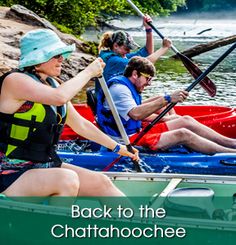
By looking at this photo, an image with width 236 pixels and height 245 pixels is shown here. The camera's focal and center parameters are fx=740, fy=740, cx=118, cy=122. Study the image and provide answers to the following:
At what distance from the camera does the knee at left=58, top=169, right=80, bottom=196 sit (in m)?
3.49

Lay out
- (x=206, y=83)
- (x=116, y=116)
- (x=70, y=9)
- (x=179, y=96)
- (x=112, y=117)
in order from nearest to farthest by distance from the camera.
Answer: (x=116, y=116) < (x=179, y=96) < (x=112, y=117) < (x=206, y=83) < (x=70, y=9)

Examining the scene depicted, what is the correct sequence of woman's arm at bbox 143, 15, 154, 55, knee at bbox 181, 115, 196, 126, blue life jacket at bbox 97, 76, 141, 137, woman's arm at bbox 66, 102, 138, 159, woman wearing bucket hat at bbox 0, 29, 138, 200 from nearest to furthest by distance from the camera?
woman wearing bucket hat at bbox 0, 29, 138, 200, woman's arm at bbox 66, 102, 138, 159, blue life jacket at bbox 97, 76, 141, 137, knee at bbox 181, 115, 196, 126, woman's arm at bbox 143, 15, 154, 55

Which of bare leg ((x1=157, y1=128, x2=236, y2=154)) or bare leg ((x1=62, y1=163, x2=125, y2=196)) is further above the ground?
bare leg ((x1=62, y1=163, x2=125, y2=196))

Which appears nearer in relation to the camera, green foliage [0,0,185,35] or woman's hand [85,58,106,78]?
woman's hand [85,58,106,78]

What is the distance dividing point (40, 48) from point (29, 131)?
1.32ft

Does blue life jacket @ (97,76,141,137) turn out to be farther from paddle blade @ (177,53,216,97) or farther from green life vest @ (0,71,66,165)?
green life vest @ (0,71,66,165)

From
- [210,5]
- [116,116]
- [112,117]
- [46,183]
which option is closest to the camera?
[46,183]

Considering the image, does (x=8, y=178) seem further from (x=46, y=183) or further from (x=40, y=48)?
(x=40, y=48)

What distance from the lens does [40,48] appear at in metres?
3.56

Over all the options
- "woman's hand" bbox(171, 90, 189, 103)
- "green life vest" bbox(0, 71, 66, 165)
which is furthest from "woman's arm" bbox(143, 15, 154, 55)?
"green life vest" bbox(0, 71, 66, 165)

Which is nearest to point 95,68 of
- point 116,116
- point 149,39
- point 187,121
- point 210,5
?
point 116,116

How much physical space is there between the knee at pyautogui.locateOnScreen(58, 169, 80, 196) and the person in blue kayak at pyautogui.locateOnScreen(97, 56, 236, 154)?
1697 millimetres

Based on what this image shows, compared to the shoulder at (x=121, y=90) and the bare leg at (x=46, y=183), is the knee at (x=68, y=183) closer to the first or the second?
the bare leg at (x=46, y=183)

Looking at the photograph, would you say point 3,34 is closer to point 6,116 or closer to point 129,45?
point 129,45
